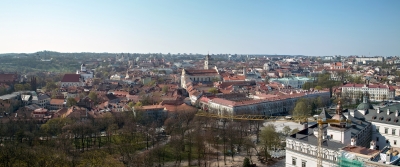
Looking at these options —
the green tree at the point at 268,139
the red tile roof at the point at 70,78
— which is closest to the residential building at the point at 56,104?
the red tile roof at the point at 70,78

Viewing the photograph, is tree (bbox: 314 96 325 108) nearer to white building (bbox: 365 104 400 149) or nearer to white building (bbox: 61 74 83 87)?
white building (bbox: 365 104 400 149)

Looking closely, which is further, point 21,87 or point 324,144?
point 21,87

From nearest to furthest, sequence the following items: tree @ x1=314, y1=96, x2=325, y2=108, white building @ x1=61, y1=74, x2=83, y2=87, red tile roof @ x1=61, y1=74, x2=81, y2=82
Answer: tree @ x1=314, y1=96, x2=325, y2=108, white building @ x1=61, y1=74, x2=83, y2=87, red tile roof @ x1=61, y1=74, x2=81, y2=82

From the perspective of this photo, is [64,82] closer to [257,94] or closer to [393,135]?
[257,94]

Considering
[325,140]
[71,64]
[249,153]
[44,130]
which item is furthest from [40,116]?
[71,64]

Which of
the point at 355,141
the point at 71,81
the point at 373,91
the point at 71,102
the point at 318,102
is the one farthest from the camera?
the point at 71,81

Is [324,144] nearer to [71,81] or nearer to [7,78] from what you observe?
[71,81]

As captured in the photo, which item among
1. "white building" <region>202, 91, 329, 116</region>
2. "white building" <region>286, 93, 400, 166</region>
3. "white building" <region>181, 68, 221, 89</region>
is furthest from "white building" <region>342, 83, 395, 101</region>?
"white building" <region>286, 93, 400, 166</region>

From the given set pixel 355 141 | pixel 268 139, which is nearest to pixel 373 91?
pixel 268 139

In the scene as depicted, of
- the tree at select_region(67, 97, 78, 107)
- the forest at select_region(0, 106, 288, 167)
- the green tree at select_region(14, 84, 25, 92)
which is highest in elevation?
the green tree at select_region(14, 84, 25, 92)
